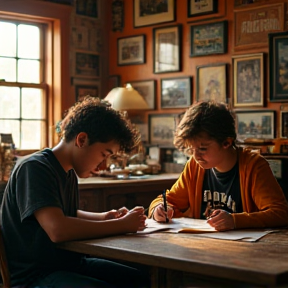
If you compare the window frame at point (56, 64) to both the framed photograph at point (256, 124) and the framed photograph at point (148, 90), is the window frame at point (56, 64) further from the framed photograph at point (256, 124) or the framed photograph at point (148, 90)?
the framed photograph at point (256, 124)

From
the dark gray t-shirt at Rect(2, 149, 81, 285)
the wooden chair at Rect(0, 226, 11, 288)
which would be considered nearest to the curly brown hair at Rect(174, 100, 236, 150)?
the dark gray t-shirt at Rect(2, 149, 81, 285)

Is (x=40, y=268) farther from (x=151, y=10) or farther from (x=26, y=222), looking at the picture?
(x=151, y=10)

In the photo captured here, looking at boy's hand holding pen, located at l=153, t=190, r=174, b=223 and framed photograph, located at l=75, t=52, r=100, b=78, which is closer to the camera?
→ boy's hand holding pen, located at l=153, t=190, r=174, b=223

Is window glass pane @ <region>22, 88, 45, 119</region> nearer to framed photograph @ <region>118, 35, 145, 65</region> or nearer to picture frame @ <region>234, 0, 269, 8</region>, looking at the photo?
framed photograph @ <region>118, 35, 145, 65</region>

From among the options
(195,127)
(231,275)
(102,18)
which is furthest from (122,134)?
(102,18)

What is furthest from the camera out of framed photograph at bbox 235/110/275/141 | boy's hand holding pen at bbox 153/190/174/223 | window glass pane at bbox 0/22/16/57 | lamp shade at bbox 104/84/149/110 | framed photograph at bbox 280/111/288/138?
window glass pane at bbox 0/22/16/57

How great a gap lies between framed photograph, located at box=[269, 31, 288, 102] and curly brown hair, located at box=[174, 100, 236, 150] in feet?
6.35

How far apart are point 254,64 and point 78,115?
276cm

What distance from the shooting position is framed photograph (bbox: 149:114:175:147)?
18.3 ft

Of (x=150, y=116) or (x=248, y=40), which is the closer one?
(x=248, y=40)

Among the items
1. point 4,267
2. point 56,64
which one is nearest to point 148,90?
point 56,64

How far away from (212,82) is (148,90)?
0.78m

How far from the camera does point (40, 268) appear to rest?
2.32m

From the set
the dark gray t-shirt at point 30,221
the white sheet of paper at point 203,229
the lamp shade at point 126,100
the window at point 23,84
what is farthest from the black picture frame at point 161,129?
the dark gray t-shirt at point 30,221
